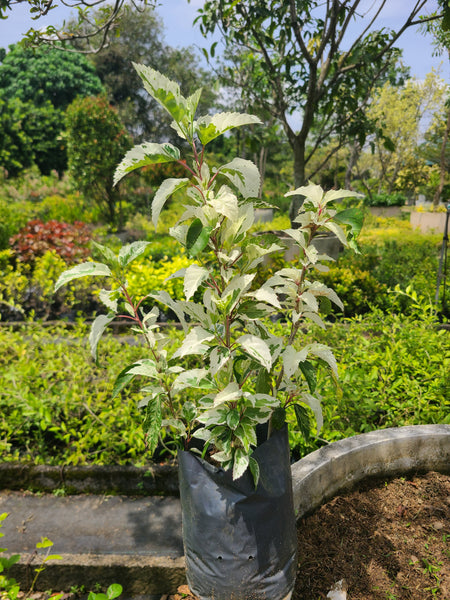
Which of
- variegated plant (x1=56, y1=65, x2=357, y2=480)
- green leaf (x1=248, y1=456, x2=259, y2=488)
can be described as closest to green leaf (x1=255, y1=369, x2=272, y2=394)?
variegated plant (x1=56, y1=65, x2=357, y2=480)

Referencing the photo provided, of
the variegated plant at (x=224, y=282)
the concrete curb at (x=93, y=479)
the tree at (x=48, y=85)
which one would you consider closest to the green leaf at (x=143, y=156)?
the variegated plant at (x=224, y=282)

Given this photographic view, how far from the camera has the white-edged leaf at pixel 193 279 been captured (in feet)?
3.46

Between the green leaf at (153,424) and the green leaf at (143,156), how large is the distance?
679 millimetres

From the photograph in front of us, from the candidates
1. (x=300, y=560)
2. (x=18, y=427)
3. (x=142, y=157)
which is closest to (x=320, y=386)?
(x=300, y=560)

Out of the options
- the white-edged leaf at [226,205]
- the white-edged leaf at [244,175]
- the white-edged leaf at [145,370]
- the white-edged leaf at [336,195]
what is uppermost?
the white-edged leaf at [244,175]

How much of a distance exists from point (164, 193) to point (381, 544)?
1452 millimetres

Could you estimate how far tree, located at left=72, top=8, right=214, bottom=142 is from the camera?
20922 millimetres

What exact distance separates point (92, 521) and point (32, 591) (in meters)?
0.37

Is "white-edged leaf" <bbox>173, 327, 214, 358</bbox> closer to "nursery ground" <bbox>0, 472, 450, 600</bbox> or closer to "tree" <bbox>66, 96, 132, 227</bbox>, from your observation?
"nursery ground" <bbox>0, 472, 450, 600</bbox>

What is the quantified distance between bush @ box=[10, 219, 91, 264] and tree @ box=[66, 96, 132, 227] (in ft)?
13.0

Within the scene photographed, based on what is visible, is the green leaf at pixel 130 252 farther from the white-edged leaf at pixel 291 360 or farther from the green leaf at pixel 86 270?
the white-edged leaf at pixel 291 360

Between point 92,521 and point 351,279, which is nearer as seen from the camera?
point 92,521

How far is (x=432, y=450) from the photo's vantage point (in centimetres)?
183

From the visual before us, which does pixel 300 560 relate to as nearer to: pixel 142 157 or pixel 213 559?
pixel 213 559
